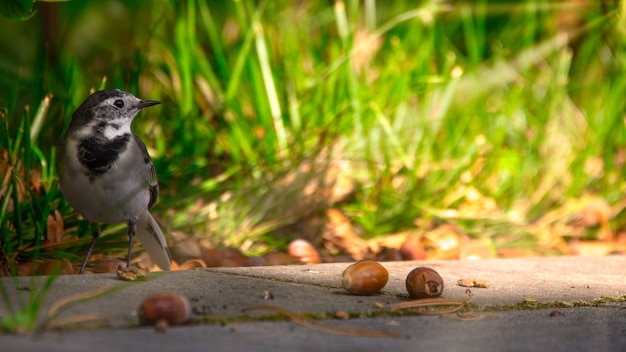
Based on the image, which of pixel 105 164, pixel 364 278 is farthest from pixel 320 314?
pixel 105 164

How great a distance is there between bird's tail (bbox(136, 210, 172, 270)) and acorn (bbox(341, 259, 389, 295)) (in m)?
0.90

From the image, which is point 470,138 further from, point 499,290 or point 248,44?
point 499,290

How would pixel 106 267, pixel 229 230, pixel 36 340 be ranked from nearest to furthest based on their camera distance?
pixel 36 340
pixel 106 267
pixel 229 230

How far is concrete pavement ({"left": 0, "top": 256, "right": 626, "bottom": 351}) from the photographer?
5.13 feet

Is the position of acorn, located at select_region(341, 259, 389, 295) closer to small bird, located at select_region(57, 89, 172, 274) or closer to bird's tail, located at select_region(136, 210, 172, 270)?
small bird, located at select_region(57, 89, 172, 274)

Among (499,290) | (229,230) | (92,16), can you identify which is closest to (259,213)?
(229,230)

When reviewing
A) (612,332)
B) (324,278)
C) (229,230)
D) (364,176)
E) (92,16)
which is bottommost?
(612,332)

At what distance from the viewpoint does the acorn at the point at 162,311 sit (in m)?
1.63

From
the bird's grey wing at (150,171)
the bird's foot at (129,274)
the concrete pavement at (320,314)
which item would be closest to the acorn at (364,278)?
the concrete pavement at (320,314)

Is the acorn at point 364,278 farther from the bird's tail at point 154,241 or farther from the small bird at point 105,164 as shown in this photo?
the bird's tail at point 154,241

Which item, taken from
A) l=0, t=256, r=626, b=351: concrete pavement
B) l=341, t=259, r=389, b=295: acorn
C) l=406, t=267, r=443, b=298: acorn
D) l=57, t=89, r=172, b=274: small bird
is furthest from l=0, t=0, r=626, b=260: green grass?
l=406, t=267, r=443, b=298: acorn

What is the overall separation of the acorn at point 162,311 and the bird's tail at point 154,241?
1.14 metres

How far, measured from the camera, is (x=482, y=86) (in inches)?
175

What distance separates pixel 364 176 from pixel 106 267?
4.93 ft
